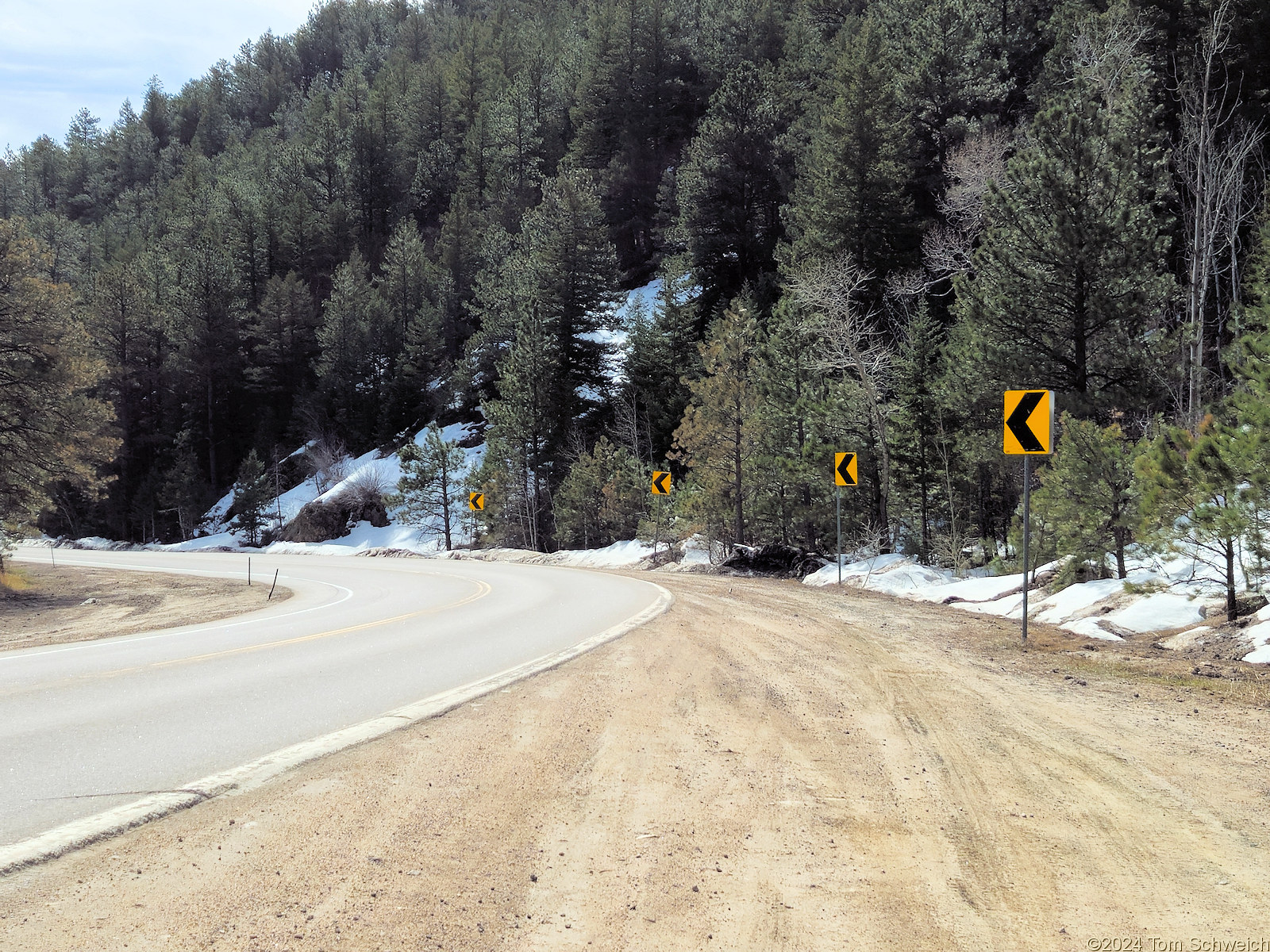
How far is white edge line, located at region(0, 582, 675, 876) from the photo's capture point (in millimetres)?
3762

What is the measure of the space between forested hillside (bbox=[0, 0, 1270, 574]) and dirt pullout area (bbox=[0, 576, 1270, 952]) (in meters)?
4.82

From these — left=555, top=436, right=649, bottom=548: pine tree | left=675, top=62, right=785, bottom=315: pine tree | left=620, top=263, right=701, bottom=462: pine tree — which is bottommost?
left=555, top=436, right=649, bottom=548: pine tree

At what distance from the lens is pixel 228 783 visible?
15.4 feet

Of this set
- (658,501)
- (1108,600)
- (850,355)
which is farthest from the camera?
(658,501)

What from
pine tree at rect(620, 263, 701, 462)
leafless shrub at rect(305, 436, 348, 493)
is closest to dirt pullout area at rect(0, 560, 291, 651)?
pine tree at rect(620, 263, 701, 462)

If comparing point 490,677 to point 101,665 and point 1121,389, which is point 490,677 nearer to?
point 101,665

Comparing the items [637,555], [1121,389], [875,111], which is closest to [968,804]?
[1121,389]

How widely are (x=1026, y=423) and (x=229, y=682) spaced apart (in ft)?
31.2

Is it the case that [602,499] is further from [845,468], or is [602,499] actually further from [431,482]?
[845,468]

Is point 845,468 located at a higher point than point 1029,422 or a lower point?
lower

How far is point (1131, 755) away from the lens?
17.6 ft

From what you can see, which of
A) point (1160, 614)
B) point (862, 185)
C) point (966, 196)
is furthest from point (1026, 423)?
point (862, 185)

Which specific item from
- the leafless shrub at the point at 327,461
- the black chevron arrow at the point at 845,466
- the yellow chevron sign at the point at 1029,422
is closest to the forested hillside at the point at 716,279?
the leafless shrub at the point at 327,461

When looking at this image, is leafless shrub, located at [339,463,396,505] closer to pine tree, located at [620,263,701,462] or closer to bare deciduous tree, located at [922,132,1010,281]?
pine tree, located at [620,263,701,462]
